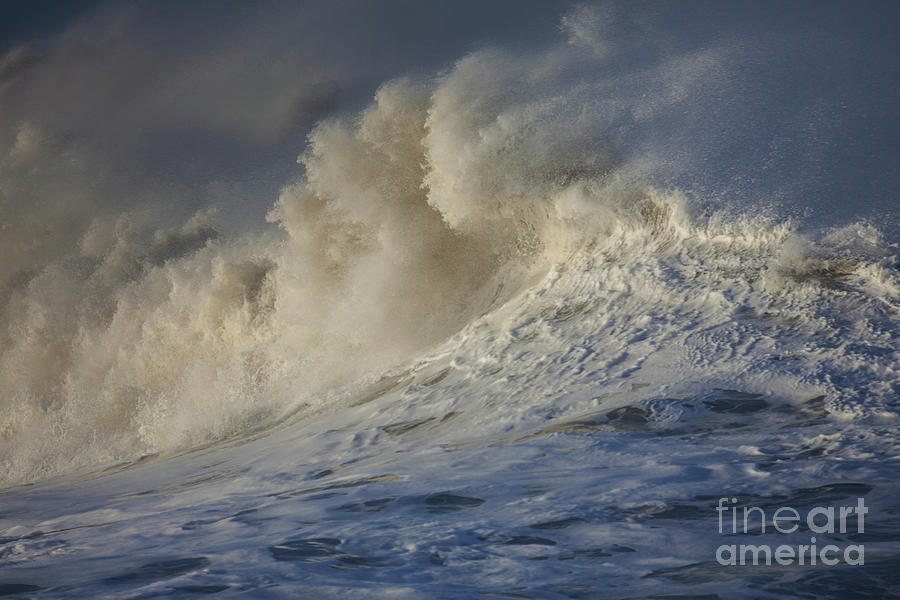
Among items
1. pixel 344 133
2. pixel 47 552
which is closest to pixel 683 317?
pixel 47 552

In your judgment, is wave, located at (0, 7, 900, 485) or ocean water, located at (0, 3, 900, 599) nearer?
ocean water, located at (0, 3, 900, 599)

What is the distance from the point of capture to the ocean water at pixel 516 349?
2568 mm

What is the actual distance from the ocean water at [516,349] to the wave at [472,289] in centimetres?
4

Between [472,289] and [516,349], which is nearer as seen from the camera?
[516,349]

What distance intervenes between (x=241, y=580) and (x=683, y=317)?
12.5ft

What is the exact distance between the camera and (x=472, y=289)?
7.52 m

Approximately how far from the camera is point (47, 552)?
10.4ft

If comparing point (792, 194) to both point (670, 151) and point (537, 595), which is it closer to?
point (670, 151)

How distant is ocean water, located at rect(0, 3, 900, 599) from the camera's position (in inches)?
101

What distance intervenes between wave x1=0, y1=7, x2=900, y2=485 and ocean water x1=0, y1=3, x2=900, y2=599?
0.12 ft

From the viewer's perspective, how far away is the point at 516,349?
18.2 ft

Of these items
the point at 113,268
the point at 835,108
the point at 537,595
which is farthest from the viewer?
the point at 113,268

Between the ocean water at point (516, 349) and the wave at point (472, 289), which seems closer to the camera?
the ocean water at point (516, 349)

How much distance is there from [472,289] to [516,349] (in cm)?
205
